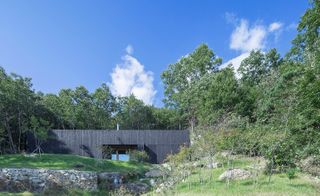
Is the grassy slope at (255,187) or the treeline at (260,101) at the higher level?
the treeline at (260,101)

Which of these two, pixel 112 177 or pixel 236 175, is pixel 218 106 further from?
pixel 236 175

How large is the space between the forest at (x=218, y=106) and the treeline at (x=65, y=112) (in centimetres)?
7

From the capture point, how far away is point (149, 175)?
1892 centimetres

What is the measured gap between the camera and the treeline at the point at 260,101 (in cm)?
788

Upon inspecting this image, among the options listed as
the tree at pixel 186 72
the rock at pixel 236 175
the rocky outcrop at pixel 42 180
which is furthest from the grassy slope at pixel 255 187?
the tree at pixel 186 72

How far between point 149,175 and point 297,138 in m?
11.8

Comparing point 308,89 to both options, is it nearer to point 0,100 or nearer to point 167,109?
point 0,100

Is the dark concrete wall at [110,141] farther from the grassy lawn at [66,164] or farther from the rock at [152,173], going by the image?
the rock at [152,173]

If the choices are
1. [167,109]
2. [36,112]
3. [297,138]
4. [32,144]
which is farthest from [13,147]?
[297,138]

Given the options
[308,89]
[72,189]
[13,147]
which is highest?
[308,89]

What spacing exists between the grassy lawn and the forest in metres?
2.94

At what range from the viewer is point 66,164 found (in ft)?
61.0

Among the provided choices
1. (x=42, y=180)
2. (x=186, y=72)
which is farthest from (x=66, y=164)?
(x=186, y=72)

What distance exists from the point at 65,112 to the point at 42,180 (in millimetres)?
16340
